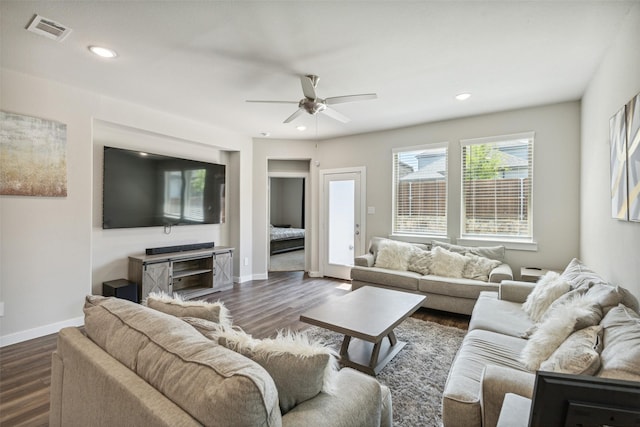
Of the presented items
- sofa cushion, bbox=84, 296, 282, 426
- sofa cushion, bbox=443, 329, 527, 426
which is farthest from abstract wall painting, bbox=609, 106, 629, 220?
sofa cushion, bbox=84, 296, 282, 426

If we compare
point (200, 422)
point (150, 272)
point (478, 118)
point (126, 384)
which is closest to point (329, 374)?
point (200, 422)

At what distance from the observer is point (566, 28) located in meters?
2.19

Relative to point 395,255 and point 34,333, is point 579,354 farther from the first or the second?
point 34,333

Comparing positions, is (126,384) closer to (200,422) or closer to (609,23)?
(200,422)

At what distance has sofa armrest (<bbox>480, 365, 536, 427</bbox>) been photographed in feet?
4.22

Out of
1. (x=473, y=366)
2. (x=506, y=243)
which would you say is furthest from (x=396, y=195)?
(x=473, y=366)

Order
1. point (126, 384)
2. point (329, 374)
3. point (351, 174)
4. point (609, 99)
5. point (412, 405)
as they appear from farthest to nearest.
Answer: point (351, 174)
point (609, 99)
point (412, 405)
point (329, 374)
point (126, 384)

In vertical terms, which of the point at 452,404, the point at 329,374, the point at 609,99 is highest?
the point at 609,99

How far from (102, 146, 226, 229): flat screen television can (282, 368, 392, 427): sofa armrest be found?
3.81m

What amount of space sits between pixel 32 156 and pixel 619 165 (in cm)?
523

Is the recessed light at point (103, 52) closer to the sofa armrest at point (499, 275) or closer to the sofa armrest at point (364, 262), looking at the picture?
the sofa armrest at point (364, 262)

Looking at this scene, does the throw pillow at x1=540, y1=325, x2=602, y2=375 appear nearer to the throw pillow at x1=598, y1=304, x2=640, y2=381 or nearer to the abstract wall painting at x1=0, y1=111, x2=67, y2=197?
the throw pillow at x1=598, y1=304, x2=640, y2=381

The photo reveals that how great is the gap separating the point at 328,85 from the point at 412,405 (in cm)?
303

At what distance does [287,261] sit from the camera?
7309mm
